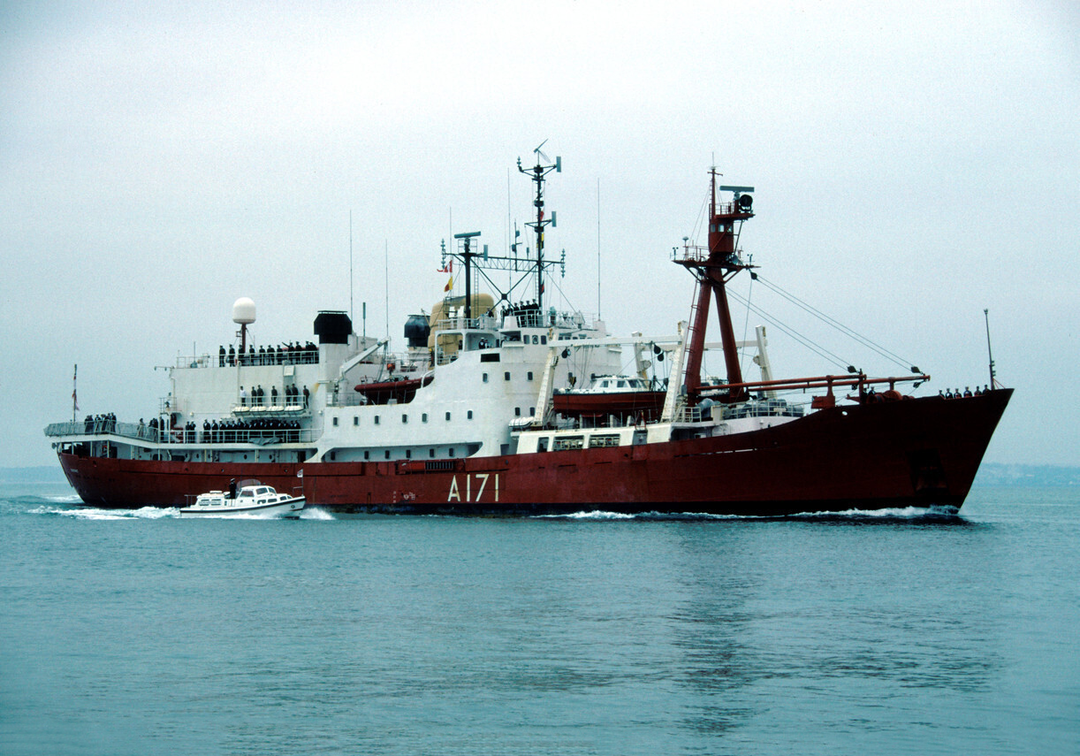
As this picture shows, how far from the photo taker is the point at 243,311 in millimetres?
57406

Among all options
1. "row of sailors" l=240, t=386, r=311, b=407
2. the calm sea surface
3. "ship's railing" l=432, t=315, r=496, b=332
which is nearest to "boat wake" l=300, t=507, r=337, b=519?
"row of sailors" l=240, t=386, r=311, b=407

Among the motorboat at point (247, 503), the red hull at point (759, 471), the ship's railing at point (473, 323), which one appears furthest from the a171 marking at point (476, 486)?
the motorboat at point (247, 503)

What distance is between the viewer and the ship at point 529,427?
4025cm

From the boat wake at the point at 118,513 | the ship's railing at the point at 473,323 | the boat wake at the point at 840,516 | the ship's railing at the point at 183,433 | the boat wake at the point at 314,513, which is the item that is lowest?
the boat wake at the point at 118,513

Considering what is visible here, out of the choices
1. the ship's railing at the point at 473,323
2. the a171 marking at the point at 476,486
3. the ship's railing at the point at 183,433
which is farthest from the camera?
the ship's railing at the point at 183,433

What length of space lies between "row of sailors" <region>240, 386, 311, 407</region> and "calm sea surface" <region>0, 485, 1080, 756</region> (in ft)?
51.3

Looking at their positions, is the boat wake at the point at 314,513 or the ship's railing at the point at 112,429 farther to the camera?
the ship's railing at the point at 112,429

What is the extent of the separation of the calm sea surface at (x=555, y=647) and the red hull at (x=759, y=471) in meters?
2.94

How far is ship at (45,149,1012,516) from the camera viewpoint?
40.2m

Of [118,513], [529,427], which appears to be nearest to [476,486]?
[529,427]

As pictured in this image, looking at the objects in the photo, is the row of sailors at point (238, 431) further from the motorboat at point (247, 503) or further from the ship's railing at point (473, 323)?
the ship's railing at point (473, 323)

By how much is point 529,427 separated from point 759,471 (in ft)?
32.8

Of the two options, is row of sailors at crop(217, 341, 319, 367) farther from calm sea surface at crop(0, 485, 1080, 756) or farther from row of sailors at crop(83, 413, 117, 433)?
calm sea surface at crop(0, 485, 1080, 756)

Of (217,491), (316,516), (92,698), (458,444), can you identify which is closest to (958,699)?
(92,698)
